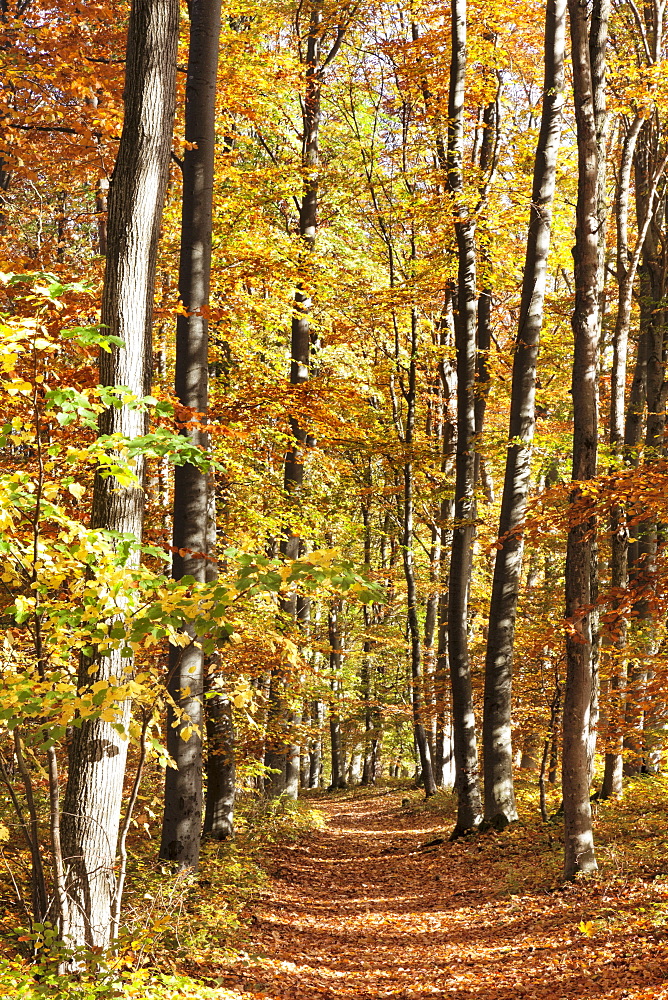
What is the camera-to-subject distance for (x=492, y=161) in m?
13.5

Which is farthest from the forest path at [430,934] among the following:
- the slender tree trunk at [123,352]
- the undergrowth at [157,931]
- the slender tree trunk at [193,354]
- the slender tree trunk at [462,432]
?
the slender tree trunk at [123,352]

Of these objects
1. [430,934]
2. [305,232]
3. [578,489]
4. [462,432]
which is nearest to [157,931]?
[430,934]

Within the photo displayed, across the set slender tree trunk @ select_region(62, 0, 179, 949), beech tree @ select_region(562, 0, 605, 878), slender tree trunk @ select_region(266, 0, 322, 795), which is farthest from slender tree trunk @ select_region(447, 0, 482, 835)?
slender tree trunk @ select_region(62, 0, 179, 949)

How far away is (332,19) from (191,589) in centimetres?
1358

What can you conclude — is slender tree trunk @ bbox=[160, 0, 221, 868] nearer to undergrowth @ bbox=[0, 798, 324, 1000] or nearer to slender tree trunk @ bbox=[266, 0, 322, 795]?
→ undergrowth @ bbox=[0, 798, 324, 1000]

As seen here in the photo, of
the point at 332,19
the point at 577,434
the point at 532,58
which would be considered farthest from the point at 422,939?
the point at 532,58

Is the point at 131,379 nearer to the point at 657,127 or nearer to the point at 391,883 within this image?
the point at 391,883

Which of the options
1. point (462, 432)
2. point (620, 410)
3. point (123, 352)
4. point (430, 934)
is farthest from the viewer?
point (462, 432)

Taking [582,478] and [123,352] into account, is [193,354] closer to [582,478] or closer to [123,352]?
[123,352]

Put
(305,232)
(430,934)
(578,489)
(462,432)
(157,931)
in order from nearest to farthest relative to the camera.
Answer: (157,931) → (578,489) → (430,934) → (462,432) → (305,232)

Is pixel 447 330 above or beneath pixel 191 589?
above

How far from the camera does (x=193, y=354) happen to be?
25.3 ft

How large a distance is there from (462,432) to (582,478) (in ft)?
15.1

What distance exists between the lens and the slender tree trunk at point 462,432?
11578 millimetres
